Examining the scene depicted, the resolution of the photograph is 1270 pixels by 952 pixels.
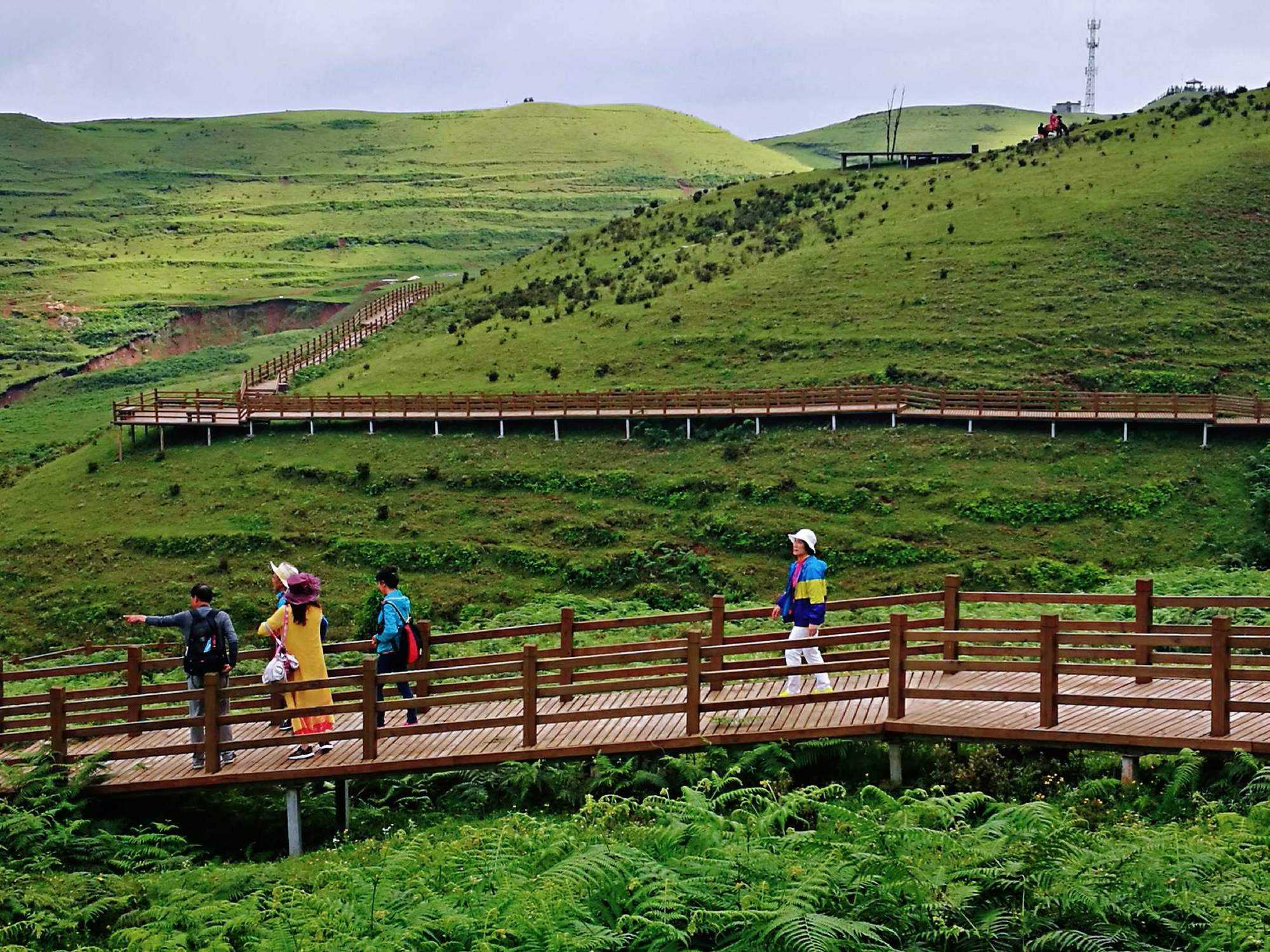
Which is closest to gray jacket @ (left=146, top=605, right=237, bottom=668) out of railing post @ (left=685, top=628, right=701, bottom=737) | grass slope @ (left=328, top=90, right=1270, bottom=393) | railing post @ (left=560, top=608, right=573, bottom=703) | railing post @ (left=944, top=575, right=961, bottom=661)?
railing post @ (left=560, top=608, right=573, bottom=703)

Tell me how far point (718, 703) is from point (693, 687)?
316 millimetres

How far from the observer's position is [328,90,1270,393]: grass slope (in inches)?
2104

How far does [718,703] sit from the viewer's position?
14.5 m

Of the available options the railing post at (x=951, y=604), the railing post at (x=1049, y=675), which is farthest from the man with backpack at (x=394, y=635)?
the railing post at (x=1049, y=675)

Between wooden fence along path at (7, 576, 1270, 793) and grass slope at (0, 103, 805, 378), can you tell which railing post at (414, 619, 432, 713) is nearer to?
wooden fence along path at (7, 576, 1270, 793)

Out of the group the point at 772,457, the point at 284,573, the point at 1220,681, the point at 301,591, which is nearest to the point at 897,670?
the point at 1220,681

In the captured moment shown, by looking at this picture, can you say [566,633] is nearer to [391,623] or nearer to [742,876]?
[391,623]

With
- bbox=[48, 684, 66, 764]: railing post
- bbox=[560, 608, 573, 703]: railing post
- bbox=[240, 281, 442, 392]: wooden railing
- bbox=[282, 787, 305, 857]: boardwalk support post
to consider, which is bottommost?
bbox=[282, 787, 305, 857]: boardwalk support post

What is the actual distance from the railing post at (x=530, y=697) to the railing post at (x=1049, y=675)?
17.7 feet

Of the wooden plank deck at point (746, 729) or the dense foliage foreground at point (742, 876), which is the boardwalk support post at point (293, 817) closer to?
the wooden plank deck at point (746, 729)

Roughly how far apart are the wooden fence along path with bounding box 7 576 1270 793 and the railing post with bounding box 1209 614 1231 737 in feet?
0.06

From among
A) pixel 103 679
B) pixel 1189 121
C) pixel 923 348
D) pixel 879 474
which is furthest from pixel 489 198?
pixel 103 679

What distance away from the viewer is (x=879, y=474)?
44.8 meters

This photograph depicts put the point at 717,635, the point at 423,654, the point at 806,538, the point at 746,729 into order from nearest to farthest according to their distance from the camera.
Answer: the point at 746,729 < the point at 806,538 < the point at 717,635 < the point at 423,654
